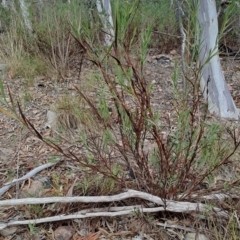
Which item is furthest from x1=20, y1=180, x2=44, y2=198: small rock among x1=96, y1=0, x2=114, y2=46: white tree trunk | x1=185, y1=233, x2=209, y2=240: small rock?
x1=96, y1=0, x2=114, y2=46: white tree trunk

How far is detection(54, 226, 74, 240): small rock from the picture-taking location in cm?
160

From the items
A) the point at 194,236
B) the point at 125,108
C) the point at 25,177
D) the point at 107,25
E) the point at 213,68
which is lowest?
the point at 194,236

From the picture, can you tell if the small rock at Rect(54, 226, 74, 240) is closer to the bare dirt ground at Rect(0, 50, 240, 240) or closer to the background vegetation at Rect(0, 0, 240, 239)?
the bare dirt ground at Rect(0, 50, 240, 240)

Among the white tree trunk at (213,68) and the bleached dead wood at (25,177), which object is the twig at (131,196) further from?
the white tree trunk at (213,68)

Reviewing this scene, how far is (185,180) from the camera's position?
1.73m

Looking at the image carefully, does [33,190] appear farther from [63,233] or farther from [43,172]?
[63,233]

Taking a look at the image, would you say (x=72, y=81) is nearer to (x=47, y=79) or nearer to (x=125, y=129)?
(x=47, y=79)

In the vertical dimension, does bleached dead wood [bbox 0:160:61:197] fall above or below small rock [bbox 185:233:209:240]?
above

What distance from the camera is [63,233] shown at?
1.61 meters

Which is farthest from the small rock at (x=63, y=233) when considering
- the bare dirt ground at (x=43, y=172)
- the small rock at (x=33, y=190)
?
the small rock at (x=33, y=190)

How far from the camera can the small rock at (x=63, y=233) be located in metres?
1.60

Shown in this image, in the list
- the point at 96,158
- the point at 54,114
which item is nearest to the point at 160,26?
the point at 54,114

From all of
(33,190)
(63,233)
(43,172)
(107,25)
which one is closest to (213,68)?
(107,25)

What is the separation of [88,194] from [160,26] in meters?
3.81
